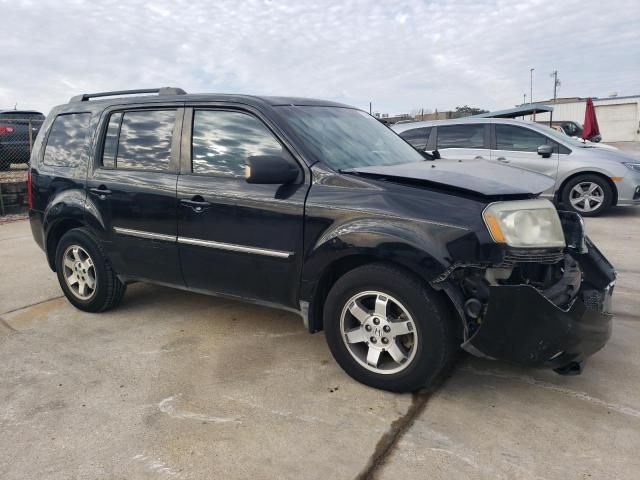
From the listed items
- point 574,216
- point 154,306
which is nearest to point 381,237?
point 574,216

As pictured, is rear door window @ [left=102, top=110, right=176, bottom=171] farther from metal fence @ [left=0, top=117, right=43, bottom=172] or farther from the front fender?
metal fence @ [left=0, top=117, right=43, bottom=172]

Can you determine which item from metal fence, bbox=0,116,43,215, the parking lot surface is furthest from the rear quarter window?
metal fence, bbox=0,116,43,215

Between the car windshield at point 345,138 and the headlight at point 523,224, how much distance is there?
100cm

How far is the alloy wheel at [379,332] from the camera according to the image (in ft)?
9.43

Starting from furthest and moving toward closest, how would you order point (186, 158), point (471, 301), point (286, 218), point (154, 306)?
point (154, 306), point (186, 158), point (286, 218), point (471, 301)

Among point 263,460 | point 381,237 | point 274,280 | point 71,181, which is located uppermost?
point 71,181

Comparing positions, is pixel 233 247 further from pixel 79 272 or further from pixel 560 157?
pixel 560 157

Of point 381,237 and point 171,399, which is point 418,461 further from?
point 171,399

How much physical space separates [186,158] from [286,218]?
984 millimetres

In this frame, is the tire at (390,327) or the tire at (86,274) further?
the tire at (86,274)

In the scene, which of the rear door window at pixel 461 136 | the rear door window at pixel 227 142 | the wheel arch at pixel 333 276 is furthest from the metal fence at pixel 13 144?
the wheel arch at pixel 333 276

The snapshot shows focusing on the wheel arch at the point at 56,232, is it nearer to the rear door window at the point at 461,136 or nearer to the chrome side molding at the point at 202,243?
the chrome side molding at the point at 202,243

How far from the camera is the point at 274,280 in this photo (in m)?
3.31

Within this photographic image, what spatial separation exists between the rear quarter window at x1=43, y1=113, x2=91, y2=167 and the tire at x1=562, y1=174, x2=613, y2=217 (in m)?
6.95
